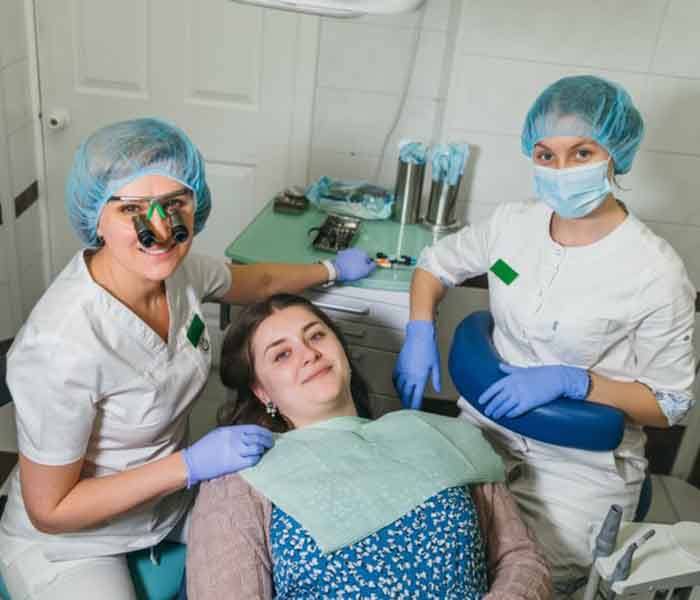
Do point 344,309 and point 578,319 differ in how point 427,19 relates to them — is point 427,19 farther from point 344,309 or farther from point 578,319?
point 578,319

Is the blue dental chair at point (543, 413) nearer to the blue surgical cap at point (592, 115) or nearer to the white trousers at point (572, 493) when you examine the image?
the white trousers at point (572, 493)

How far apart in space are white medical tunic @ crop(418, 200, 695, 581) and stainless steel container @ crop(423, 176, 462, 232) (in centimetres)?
46

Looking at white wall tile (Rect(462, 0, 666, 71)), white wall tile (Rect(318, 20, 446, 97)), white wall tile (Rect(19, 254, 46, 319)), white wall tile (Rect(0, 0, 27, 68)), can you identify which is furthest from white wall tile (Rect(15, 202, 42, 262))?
white wall tile (Rect(462, 0, 666, 71))

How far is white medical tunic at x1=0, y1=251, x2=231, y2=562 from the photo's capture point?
128 cm

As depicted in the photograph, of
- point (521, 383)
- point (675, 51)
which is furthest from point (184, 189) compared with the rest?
point (675, 51)

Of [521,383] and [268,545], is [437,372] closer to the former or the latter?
[521,383]

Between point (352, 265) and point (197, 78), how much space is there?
42.5 inches

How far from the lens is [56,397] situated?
1270mm

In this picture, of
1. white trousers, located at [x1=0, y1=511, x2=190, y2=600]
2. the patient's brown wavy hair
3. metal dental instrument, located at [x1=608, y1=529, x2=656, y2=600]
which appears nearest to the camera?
metal dental instrument, located at [x1=608, y1=529, x2=656, y2=600]

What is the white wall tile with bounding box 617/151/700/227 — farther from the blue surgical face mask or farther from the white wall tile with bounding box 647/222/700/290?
the blue surgical face mask

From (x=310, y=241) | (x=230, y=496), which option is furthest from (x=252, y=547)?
(x=310, y=241)

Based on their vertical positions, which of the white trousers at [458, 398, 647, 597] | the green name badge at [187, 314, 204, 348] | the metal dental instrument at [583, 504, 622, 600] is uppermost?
the green name badge at [187, 314, 204, 348]

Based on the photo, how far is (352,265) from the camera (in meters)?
1.92

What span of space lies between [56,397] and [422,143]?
4.78 feet
